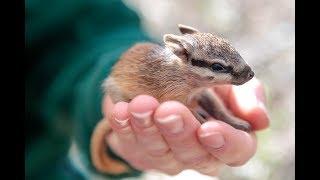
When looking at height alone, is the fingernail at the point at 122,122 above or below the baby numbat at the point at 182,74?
below

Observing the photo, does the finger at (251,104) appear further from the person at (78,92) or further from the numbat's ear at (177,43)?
the numbat's ear at (177,43)

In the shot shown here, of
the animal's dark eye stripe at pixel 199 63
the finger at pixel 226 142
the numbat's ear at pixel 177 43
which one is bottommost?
the finger at pixel 226 142

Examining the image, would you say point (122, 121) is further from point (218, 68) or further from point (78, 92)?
point (78, 92)

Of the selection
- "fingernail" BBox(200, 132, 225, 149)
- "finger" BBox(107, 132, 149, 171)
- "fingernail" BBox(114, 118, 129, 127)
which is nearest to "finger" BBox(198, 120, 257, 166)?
"fingernail" BBox(200, 132, 225, 149)

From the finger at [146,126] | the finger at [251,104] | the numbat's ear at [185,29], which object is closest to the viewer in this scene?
the finger at [146,126]

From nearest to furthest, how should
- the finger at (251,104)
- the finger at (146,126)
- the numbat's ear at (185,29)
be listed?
1. the finger at (146,126)
2. the numbat's ear at (185,29)
3. the finger at (251,104)

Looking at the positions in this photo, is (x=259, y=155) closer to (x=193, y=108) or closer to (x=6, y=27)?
(x=193, y=108)

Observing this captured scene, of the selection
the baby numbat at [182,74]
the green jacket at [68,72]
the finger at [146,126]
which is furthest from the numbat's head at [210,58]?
the green jacket at [68,72]
